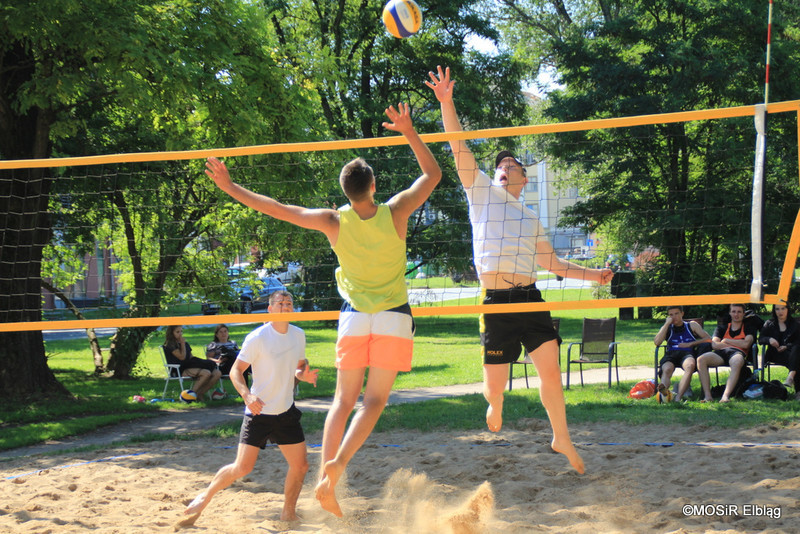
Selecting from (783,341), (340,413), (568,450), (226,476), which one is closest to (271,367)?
(226,476)

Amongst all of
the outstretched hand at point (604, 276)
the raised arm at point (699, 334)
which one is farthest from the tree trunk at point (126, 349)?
the outstretched hand at point (604, 276)

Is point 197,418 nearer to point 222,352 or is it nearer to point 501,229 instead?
point 222,352

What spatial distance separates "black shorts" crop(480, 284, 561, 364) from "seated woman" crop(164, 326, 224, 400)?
20.8 feet


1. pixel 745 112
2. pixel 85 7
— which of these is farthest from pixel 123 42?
pixel 745 112

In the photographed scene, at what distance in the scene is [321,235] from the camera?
43.1ft

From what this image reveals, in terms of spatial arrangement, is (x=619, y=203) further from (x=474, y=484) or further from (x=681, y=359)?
(x=474, y=484)

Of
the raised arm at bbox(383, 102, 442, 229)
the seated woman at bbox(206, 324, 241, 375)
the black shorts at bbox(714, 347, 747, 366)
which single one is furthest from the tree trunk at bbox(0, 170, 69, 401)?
the black shorts at bbox(714, 347, 747, 366)

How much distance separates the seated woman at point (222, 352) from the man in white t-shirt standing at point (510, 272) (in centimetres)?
643

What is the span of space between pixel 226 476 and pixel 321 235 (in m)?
8.35

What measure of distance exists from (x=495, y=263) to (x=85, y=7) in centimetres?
654

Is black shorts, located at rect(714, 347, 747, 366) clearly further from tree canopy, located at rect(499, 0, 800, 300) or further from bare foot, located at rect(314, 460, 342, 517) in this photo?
tree canopy, located at rect(499, 0, 800, 300)

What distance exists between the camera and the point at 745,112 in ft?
16.6

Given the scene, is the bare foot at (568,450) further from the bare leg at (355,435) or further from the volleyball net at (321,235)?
the bare leg at (355,435)

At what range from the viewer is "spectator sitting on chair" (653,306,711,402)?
918 cm
